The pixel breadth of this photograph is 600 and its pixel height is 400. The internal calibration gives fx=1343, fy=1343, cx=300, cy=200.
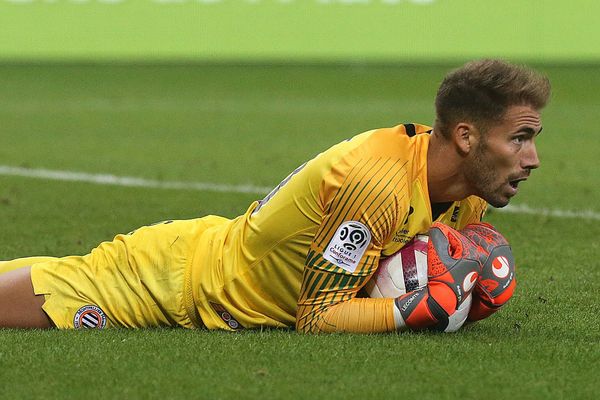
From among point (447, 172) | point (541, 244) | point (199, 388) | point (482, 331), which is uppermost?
point (447, 172)

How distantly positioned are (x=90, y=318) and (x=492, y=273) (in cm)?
175

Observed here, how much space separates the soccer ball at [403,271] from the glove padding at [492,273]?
0.24 meters

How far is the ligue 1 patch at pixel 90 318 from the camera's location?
5.86 m

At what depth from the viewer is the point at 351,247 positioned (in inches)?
210

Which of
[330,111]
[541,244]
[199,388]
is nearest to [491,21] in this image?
[330,111]

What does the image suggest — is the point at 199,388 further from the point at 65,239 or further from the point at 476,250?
the point at 65,239

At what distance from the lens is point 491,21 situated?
2236cm

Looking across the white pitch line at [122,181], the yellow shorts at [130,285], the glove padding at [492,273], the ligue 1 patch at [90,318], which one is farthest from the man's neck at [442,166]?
the white pitch line at [122,181]

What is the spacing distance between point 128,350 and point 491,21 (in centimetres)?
1784

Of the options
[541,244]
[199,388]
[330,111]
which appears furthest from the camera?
[330,111]

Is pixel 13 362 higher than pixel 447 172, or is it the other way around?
pixel 447 172

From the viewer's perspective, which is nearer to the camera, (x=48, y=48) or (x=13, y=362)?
(x=13, y=362)

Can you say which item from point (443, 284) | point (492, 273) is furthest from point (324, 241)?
point (492, 273)

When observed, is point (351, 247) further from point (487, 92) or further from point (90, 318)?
point (90, 318)
